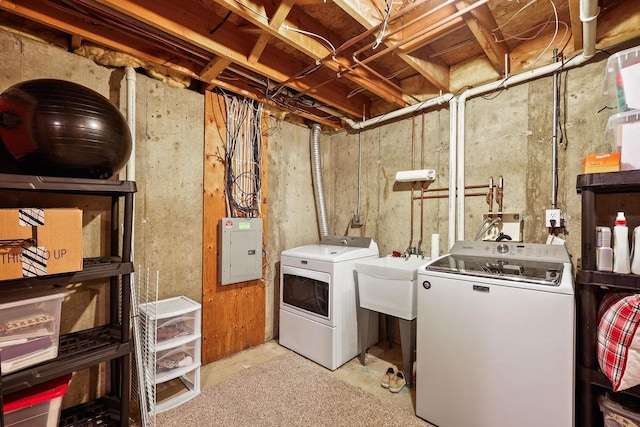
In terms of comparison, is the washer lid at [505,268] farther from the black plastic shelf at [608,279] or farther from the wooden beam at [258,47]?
the wooden beam at [258,47]

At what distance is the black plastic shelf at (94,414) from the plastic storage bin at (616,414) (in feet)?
8.10

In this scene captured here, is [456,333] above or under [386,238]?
under

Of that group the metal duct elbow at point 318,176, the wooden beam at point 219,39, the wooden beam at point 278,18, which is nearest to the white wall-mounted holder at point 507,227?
the metal duct elbow at point 318,176

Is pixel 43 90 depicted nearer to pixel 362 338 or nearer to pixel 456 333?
pixel 456 333

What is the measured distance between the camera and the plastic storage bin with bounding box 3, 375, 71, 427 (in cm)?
124

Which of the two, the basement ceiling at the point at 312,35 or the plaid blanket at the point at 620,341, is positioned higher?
the basement ceiling at the point at 312,35

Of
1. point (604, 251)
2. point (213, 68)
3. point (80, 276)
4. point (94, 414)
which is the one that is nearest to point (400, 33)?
point (213, 68)

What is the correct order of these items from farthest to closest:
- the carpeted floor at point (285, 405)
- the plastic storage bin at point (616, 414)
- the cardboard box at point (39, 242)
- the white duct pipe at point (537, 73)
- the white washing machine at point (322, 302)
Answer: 1. the white washing machine at point (322, 302)
2. the carpeted floor at point (285, 405)
3. the white duct pipe at point (537, 73)
4. the plastic storage bin at point (616, 414)
5. the cardboard box at point (39, 242)

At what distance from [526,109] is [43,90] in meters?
2.93

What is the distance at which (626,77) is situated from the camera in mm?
1408

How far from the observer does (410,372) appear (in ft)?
7.10


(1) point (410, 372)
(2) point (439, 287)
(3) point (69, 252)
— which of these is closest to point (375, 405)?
(1) point (410, 372)

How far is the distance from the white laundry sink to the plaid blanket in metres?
0.99

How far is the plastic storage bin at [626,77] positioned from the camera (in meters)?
1.37
